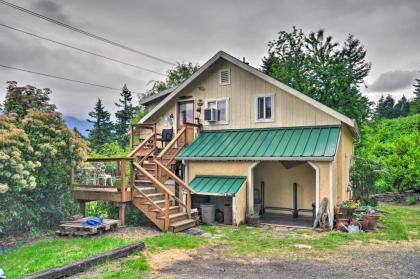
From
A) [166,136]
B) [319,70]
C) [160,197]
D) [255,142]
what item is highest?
[319,70]

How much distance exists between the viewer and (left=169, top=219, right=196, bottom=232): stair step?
10.7 m

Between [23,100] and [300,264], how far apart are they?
10.4m

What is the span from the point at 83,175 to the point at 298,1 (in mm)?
13522

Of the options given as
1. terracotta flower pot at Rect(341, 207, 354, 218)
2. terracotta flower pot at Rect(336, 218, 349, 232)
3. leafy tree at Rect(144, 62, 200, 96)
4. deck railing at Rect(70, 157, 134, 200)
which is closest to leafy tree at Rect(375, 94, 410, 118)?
leafy tree at Rect(144, 62, 200, 96)

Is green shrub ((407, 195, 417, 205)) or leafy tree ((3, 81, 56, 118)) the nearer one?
leafy tree ((3, 81, 56, 118))

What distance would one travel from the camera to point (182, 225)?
36.0 feet

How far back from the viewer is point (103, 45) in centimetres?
2298

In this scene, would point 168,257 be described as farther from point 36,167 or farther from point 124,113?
point 124,113

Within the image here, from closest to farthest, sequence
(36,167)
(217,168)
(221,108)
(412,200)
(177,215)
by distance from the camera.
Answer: (36,167), (177,215), (217,168), (221,108), (412,200)

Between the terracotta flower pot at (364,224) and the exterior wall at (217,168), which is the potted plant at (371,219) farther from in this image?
the exterior wall at (217,168)

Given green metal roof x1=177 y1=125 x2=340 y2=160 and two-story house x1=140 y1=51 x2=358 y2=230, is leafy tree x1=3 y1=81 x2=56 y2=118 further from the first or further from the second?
green metal roof x1=177 y1=125 x2=340 y2=160

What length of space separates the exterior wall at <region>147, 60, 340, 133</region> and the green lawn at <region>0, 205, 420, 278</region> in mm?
4658

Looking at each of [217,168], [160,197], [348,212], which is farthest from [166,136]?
[348,212]

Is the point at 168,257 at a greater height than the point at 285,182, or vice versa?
the point at 285,182
